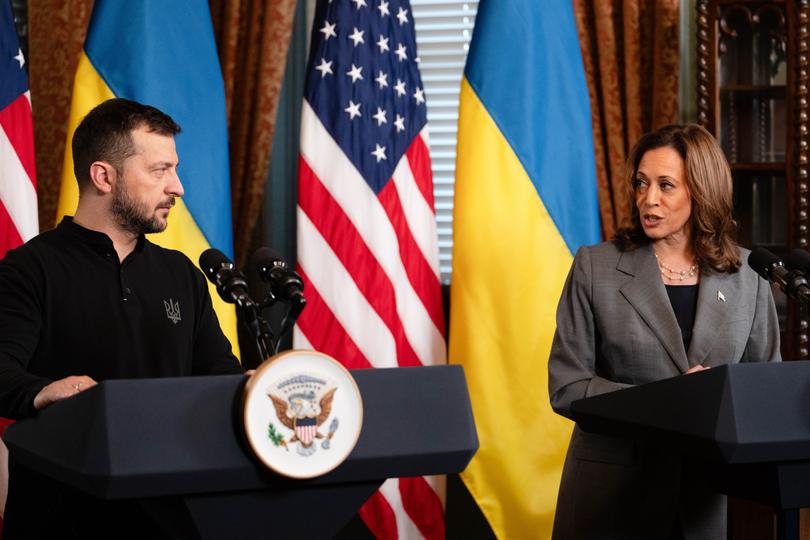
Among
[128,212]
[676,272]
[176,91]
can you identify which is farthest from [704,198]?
[176,91]

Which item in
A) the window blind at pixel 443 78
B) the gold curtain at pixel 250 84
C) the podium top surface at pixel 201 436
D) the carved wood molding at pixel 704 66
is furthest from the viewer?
the window blind at pixel 443 78

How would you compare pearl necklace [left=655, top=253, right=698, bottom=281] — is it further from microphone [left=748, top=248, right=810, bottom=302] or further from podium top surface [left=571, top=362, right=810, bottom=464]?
podium top surface [left=571, top=362, right=810, bottom=464]

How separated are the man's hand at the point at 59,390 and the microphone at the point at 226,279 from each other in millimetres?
278

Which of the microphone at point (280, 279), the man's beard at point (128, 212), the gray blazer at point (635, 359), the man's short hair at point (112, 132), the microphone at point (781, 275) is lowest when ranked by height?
the gray blazer at point (635, 359)

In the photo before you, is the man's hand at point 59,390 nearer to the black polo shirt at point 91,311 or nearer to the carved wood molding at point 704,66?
the black polo shirt at point 91,311

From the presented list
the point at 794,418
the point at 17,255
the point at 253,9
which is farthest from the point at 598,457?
the point at 253,9

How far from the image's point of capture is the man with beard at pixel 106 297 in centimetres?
194

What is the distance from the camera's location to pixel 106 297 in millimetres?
2059

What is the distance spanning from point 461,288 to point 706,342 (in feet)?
4.11

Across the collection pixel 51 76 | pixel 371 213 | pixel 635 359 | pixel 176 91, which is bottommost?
pixel 635 359

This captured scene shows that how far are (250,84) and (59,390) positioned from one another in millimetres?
2478

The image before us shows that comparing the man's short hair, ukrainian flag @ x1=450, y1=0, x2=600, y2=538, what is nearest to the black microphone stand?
the man's short hair

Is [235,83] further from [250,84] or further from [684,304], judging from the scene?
[684,304]

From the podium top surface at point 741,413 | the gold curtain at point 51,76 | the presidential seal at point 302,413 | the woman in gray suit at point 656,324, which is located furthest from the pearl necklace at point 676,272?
the gold curtain at point 51,76
